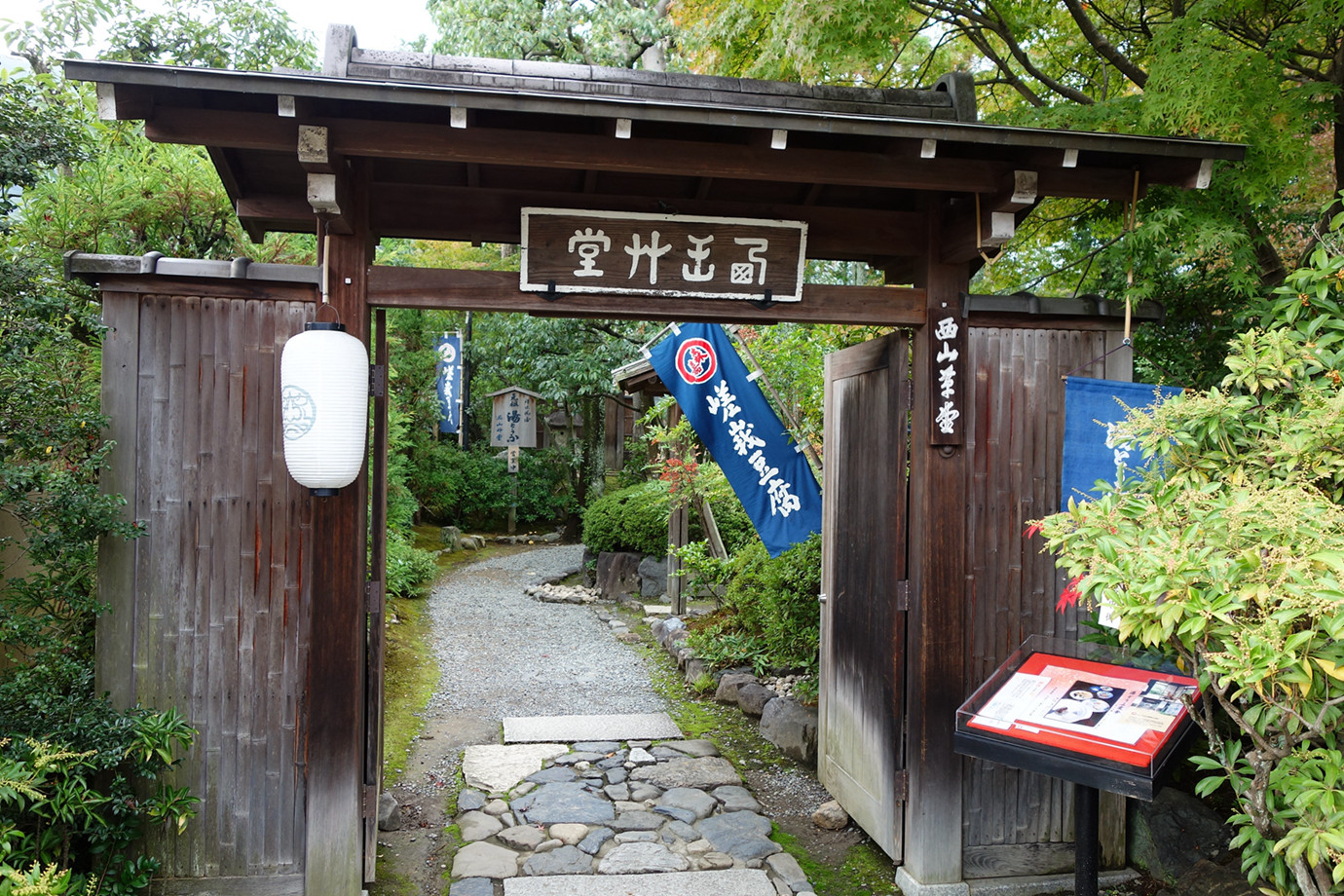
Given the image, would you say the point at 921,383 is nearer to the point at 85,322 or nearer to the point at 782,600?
the point at 782,600

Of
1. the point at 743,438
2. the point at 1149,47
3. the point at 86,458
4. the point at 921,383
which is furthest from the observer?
the point at 743,438

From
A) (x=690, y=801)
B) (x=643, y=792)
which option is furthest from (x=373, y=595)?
(x=690, y=801)

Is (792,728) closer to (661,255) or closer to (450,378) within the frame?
(661,255)

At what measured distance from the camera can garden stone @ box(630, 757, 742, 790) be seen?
6617 millimetres

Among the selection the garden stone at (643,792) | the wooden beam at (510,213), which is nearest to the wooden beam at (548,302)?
the wooden beam at (510,213)

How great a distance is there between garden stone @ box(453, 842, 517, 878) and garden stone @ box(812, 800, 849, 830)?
2.11 meters

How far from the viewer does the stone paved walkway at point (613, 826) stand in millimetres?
5043

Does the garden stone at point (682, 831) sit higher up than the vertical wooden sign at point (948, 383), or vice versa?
the vertical wooden sign at point (948, 383)

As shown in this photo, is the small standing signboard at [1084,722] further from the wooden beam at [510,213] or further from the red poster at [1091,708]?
the wooden beam at [510,213]

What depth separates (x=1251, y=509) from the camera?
2846mm

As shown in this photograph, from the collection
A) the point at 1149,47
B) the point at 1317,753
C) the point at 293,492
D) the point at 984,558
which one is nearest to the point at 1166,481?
the point at 1317,753

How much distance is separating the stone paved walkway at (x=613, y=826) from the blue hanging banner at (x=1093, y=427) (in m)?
2.95

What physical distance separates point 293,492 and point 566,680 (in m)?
5.82

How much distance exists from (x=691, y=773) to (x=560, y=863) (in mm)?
1757
